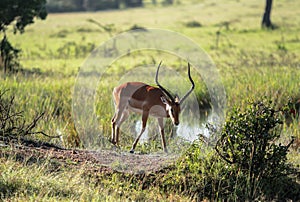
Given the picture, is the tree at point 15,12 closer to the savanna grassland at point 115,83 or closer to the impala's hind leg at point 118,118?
the savanna grassland at point 115,83

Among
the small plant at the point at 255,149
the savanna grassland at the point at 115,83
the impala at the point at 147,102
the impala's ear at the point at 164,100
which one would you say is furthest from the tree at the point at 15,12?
the small plant at the point at 255,149

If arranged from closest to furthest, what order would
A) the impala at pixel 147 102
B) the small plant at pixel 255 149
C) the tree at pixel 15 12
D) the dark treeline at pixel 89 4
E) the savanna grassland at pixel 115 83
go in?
the savanna grassland at pixel 115 83 < the impala at pixel 147 102 < the small plant at pixel 255 149 < the tree at pixel 15 12 < the dark treeline at pixel 89 4

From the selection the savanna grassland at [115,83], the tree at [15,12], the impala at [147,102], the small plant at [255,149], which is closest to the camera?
the savanna grassland at [115,83]

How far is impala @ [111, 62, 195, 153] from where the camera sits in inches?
264

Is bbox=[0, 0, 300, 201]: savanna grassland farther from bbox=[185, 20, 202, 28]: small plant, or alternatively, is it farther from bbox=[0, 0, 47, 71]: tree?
bbox=[0, 0, 47, 71]: tree

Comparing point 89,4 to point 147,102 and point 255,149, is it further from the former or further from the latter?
point 255,149

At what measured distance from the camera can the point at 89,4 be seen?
3734 centimetres

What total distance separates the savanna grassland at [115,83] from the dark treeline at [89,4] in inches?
337

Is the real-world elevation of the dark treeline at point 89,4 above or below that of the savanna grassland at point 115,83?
below

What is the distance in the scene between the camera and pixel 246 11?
1178 inches

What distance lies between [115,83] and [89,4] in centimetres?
2547

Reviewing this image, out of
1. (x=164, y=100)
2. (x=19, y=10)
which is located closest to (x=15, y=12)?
(x=19, y=10)

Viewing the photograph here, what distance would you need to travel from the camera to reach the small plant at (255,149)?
6922mm

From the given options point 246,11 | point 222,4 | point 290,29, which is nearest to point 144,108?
point 290,29
